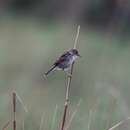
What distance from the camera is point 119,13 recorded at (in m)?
15.0

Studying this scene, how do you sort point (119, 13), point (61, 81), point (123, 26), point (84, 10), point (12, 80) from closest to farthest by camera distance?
point (12, 80) → point (61, 81) → point (119, 13) → point (123, 26) → point (84, 10)

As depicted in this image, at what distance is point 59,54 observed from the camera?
12578mm

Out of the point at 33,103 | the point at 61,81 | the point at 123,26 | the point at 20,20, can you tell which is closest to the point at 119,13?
the point at 123,26

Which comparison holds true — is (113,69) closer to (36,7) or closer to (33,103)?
(33,103)

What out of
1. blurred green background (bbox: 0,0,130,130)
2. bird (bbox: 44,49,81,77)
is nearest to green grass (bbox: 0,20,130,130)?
blurred green background (bbox: 0,0,130,130)

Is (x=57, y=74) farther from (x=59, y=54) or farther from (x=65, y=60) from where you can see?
(x=65, y=60)

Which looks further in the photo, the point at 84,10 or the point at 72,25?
the point at 84,10

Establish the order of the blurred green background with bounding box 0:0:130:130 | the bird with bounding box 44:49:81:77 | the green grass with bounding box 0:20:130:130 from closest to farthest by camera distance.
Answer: the bird with bounding box 44:49:81:77 < the green grass with bounding box 0:20:130:130 < the blurred green background with bounding box 0:0:130:130

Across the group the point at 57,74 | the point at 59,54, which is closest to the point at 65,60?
the point at 57,74

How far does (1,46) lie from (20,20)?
338 centimetres

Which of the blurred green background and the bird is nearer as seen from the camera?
the bird

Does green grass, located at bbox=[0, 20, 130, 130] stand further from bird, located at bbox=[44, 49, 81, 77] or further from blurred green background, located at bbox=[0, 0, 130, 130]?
bird, located at bbox=[44, 49, 81, 77]

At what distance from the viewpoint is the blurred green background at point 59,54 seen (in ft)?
24.0

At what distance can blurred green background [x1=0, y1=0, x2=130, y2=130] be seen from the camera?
7309mm
